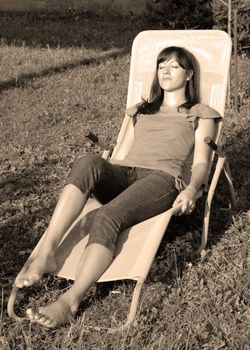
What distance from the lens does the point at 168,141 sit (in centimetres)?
404

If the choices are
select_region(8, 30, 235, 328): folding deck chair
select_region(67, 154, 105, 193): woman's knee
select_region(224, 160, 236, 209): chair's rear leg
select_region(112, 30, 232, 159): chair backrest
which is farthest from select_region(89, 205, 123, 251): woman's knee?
select_region(224, 160, 236, 209): chair's rear leg

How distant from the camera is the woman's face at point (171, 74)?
165 inches

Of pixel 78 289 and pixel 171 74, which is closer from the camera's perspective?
pixel 78 289

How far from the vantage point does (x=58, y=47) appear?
387 inches

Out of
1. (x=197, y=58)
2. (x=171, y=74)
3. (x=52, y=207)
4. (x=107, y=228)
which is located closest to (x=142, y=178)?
(x=107, y=228)

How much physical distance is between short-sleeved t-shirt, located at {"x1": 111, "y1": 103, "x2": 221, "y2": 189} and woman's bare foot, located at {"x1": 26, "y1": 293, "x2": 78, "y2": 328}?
1177 mm

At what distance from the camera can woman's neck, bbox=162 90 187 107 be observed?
169 inches

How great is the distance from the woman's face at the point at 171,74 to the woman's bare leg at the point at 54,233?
1173 mm

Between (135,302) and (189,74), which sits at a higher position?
(189,74)

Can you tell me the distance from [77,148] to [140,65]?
4.35 ft

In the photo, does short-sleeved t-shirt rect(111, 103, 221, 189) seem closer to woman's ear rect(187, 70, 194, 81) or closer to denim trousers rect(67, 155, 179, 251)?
denim trousers rect(67, 155, 179, 251)

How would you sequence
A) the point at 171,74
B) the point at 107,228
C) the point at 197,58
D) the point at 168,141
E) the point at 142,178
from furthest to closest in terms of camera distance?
1. the point at 197,58
2. the point at 171,74
3. the point at 168,141
4. the point at 142,178
5. the point at 107,228

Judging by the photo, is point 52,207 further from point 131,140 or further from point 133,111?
point 133,111

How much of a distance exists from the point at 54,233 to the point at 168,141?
1141mm
